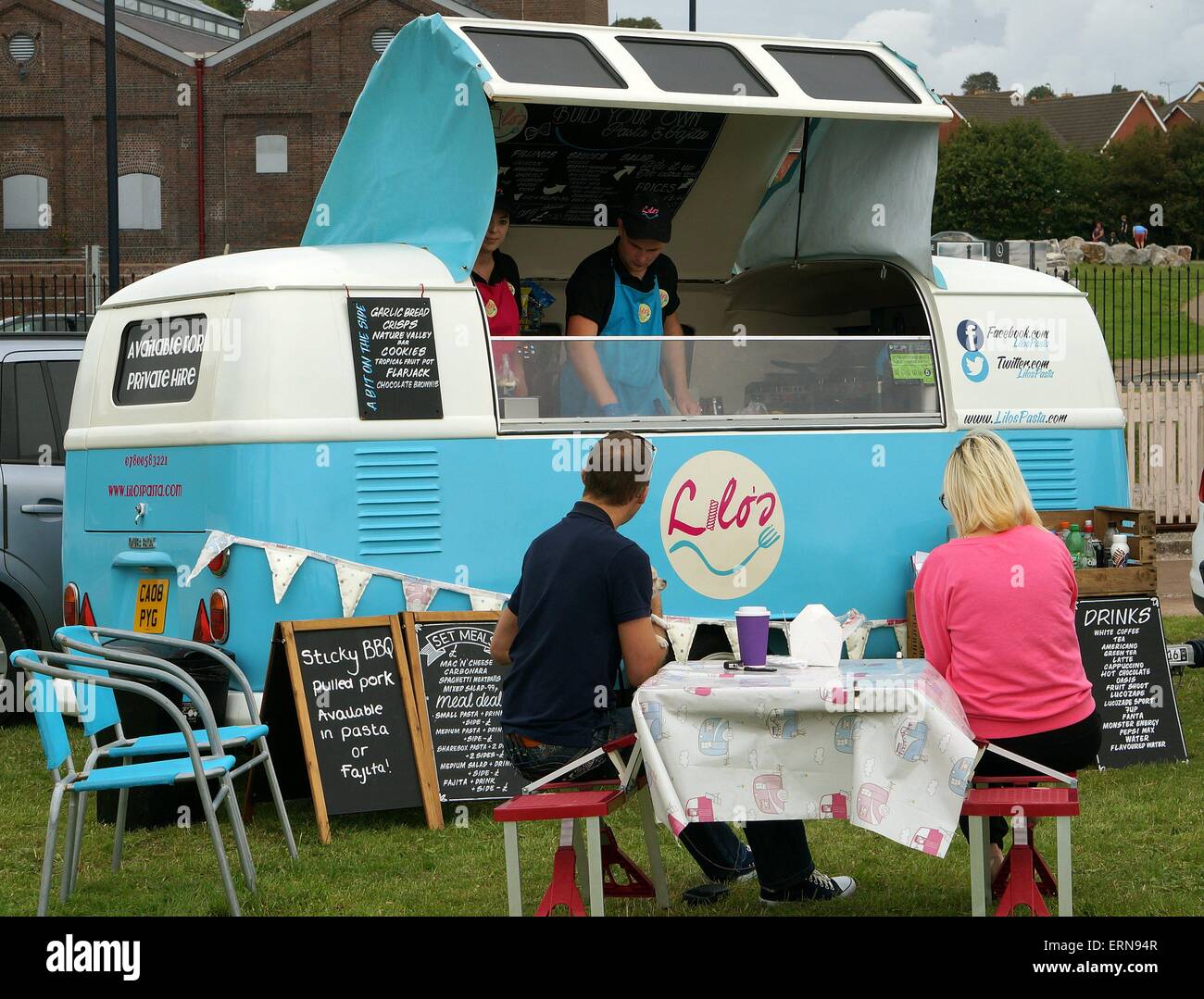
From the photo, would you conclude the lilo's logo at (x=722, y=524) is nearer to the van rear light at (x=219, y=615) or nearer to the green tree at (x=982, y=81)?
the van rear light at (x=219, y=615)

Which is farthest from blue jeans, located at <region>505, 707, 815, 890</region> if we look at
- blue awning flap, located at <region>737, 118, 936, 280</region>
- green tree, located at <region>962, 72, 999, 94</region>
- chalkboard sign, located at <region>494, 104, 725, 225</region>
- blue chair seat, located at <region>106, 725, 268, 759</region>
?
green tree, located at <region>962, 72, 999, 94</region>

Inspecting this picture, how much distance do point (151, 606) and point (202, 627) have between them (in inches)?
16.4

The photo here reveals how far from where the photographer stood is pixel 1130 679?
7688 millimetres

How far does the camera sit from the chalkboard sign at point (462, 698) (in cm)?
686

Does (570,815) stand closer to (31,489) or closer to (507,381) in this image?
(507,381)

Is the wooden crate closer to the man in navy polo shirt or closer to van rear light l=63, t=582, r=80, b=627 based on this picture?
the man in navy polo shirt

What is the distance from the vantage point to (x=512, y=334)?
7.78 m

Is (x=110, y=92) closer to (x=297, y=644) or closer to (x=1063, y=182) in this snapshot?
(x=297, y=644)

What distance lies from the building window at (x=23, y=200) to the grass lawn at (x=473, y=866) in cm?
3845

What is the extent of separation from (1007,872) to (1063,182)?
48.1m

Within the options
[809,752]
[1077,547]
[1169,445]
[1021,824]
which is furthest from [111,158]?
[1021,824]

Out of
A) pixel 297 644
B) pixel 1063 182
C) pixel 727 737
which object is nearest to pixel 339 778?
pixel 297 644

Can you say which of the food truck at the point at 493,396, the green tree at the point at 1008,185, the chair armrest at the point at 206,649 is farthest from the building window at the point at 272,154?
the chair armrest at the point at 206,649
